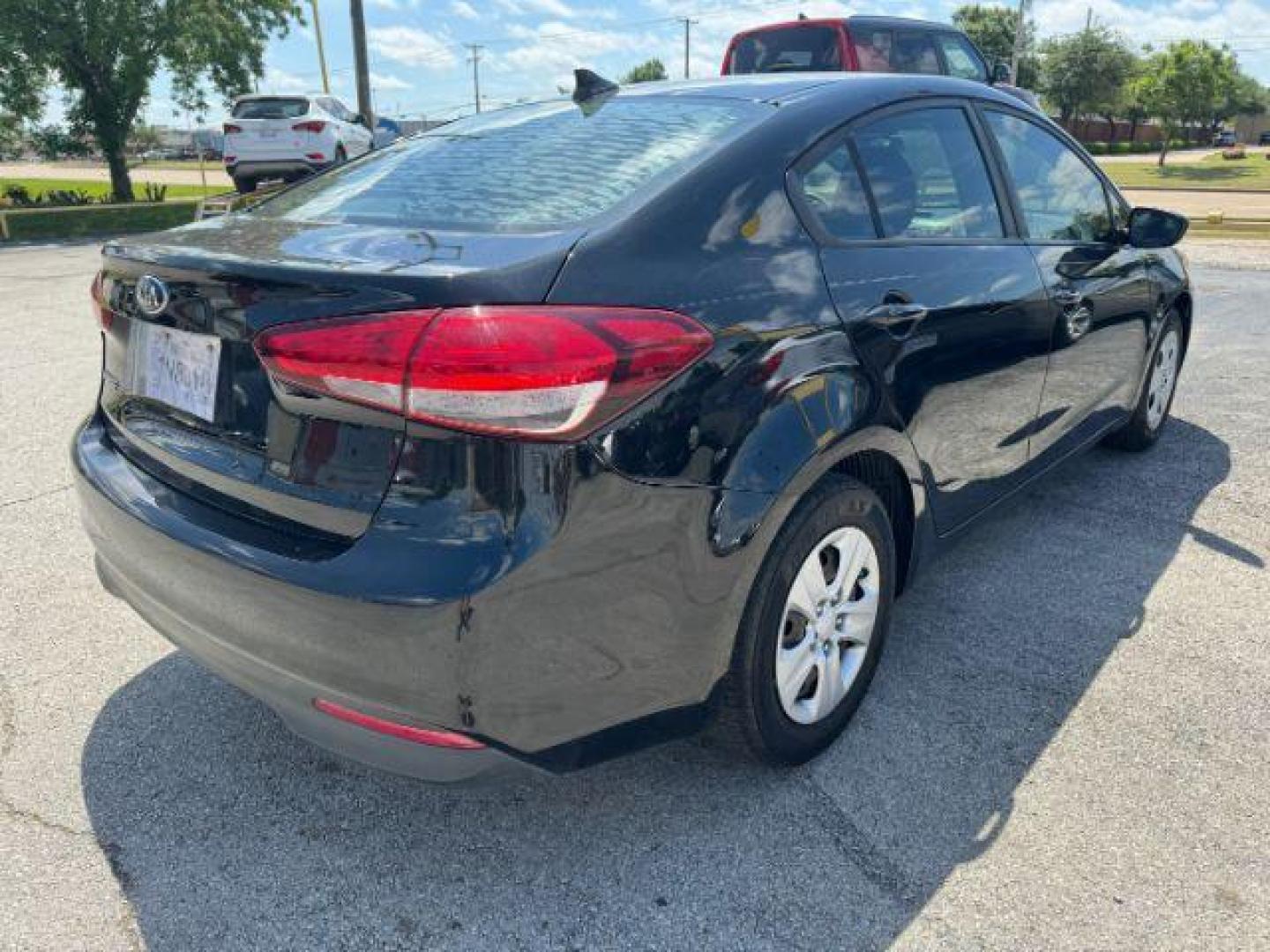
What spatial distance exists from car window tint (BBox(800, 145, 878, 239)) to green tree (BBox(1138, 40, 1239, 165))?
45784 millimetres

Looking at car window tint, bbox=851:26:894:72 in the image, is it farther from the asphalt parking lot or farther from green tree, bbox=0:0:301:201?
green tree, bbox=0:0:301:201

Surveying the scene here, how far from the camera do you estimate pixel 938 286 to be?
8.68 feet

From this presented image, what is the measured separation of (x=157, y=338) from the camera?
2182 mm

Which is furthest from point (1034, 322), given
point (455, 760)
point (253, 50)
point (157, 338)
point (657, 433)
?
point (253, 50)

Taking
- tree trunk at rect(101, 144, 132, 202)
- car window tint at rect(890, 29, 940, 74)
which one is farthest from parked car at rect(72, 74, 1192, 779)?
tree trunk at rect(101, 144, 132, 202)

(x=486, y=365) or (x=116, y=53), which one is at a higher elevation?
(x=116, y=53)

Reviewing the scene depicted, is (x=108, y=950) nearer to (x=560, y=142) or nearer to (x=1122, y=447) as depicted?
(x=560, y=142)

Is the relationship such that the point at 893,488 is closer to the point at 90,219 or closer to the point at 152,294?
the point at 152,294

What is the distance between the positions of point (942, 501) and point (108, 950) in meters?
2.29

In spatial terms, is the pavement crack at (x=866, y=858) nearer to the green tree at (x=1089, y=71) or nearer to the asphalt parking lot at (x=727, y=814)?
the asphalt parking lot at (x=727, y=814)

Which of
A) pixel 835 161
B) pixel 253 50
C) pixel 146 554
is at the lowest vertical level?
pixel 146 554

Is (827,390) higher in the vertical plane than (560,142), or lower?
lower

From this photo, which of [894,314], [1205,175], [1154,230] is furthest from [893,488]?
[1205,175]

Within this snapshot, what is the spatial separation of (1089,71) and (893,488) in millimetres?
72630
